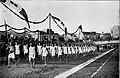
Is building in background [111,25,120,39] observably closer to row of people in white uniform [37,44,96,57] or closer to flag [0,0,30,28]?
row of people in white uniform [37,44,96,57]

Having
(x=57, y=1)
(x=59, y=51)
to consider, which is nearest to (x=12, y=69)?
(x=59, y=51)

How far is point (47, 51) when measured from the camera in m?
3.13

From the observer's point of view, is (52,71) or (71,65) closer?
(52,71)

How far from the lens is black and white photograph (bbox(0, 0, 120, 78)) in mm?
2850

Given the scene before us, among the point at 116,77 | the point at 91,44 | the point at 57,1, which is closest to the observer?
the point at 116,77

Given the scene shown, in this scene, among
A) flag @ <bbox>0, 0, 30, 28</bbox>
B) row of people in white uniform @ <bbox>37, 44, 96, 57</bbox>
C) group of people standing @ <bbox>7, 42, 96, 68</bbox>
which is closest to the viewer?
flag @ <bbox>0, 0, 30, 28</bbox>

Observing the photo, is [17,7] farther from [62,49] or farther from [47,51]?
[62,49]

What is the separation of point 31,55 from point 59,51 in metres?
0.51

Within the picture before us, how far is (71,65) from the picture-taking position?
9.78 ft

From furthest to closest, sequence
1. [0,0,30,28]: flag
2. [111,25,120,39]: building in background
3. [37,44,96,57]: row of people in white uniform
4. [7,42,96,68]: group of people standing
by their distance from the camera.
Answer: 1. [37,44,96,57]: row of people in white uniform
2. [7,42,96,68]: group of people standing
3. [111,25,120,39]: building in background
4. [0,0,30,28]: flag

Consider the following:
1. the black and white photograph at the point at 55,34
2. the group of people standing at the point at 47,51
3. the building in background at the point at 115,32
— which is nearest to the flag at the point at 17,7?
the black and white photograph at the point at 55,34

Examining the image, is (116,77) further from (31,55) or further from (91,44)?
(31,55)

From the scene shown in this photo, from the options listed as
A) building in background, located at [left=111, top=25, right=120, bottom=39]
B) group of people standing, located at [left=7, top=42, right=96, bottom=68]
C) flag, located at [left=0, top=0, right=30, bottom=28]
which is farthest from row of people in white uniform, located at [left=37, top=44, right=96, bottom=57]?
flag, located at [left=0, top=0, right=30, bottom=28]

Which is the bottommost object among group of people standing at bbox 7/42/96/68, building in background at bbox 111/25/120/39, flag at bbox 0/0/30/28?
group of people standing at bbox 7/42/96/68
